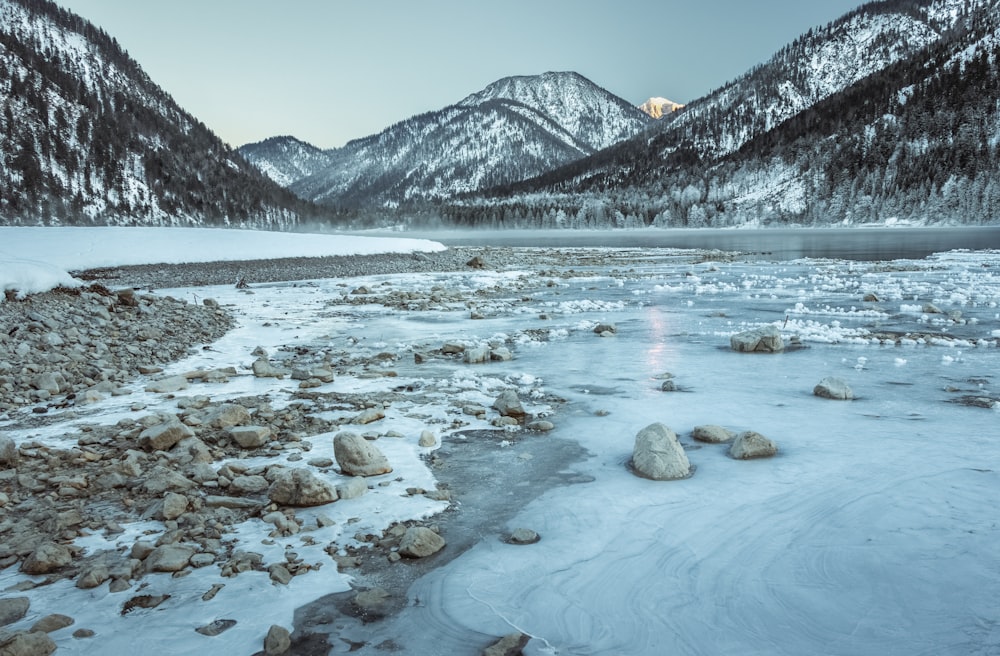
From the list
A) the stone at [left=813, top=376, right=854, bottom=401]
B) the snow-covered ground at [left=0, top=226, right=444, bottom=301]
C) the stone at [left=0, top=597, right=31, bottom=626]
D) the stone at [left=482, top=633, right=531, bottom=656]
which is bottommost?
the stone at [left=482, top=633, right=531, bottom=656]

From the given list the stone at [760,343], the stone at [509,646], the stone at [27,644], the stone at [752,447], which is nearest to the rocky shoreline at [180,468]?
the stone at [27,644]

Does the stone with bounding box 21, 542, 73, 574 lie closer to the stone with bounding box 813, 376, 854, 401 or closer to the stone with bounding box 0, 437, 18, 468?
the stone with bounding box 0, 437, 18, 468

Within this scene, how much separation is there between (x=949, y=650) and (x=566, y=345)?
8519 millimetres

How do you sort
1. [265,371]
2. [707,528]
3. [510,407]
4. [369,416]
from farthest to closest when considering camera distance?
1. [265,371]
2. [510,407]
3. [369,416]
4. [707,528]

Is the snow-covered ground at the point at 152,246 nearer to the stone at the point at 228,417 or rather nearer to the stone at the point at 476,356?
the stone at the point at 476,356

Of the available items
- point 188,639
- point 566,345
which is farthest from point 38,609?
point 566,345

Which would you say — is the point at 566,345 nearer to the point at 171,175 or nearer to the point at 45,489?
the point at 45,489

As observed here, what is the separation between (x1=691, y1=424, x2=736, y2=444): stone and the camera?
6074 mm

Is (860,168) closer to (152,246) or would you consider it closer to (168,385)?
(152,246)

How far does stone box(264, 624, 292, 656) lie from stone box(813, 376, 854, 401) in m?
6.68

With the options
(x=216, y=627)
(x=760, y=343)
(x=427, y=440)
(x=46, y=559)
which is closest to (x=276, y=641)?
(x=216, y=627)

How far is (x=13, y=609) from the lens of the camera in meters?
3.22

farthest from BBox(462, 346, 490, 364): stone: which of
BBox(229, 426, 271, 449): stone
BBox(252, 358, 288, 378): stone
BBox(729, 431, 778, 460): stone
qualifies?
BBox(729, 431, 778, 460): stone

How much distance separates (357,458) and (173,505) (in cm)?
142
